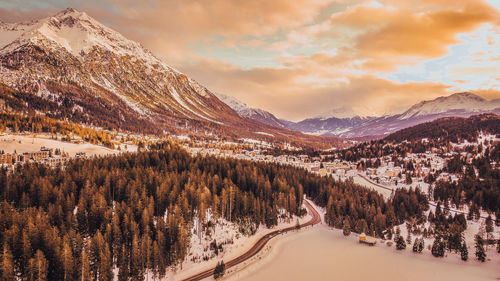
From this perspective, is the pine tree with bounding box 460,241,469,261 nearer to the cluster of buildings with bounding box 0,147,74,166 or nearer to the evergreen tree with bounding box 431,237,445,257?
the evergreen tree with bounding box 431,237,445,257

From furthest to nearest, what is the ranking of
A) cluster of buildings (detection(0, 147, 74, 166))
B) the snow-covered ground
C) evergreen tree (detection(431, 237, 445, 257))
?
cluster of buildings (detection(0, 147, 74, 166))
evergreen tree (detection(431, 237, 445, 257))
the snow-covered ground

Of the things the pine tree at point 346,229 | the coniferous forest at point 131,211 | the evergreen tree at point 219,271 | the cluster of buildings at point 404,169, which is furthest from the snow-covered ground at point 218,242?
the cluster of buildings at point 404,169

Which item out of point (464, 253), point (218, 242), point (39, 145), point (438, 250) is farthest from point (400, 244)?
point (39, 145)

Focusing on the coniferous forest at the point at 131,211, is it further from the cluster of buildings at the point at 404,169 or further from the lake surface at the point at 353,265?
the cluster of buildings at the point at 404,169

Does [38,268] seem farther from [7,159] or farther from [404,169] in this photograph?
[404,169]

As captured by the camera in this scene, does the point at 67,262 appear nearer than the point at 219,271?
Yes

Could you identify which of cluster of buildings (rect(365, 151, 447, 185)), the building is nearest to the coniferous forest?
the building

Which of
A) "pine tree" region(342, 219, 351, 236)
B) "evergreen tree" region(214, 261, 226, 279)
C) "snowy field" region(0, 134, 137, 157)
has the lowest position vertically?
"evergreen tree" region(214, 261, 226, 279)
